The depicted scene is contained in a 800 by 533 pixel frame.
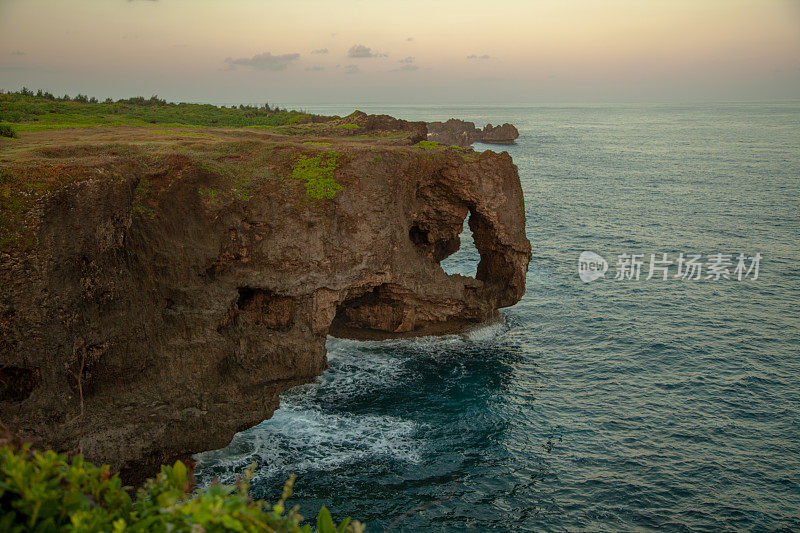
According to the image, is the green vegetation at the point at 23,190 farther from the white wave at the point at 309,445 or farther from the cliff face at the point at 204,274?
the white wave at the point at 309,445

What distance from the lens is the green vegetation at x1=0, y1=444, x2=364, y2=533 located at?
5.95 meters

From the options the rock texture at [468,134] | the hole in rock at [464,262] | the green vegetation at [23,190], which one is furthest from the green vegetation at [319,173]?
the rock texture at [468,134]

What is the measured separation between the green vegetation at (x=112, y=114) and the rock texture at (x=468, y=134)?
3444 inches

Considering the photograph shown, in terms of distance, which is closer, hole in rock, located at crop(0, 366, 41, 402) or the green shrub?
hole in rock, located at crop(0, 366, 41, 402)

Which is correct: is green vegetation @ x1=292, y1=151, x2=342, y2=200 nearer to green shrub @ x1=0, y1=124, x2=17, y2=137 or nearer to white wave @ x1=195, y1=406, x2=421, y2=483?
white wave @ x1=195, y1=406, x2=421, y2=483

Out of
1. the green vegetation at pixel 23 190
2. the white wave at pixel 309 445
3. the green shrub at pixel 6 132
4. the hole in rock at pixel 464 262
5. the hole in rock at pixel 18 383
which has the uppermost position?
the green shrub at pixel 6 132

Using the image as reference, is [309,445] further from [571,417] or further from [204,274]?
[571,417]

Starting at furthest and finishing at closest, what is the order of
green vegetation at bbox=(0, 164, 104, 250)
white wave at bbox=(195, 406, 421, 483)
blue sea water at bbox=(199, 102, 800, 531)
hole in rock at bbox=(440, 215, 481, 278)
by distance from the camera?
hole in rock at bbox=(440, 215, 481, 278)
white wave at bbox=(195, 406, 421, 483)
blue sea water at bbox=(199, 102, 800, 531)
green vegetation at bbox=(0, 164, 104, 250)

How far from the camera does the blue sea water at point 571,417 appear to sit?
21.8 meters

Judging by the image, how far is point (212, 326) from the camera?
23266mm

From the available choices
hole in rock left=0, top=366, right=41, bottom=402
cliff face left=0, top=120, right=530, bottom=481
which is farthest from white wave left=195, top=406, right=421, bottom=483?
hole in rock left=0, top=366, right=41, bottom=402

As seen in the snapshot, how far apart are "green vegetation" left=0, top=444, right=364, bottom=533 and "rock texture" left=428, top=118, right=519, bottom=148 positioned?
139m

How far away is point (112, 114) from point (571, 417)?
41517mm

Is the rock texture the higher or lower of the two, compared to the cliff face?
higher
